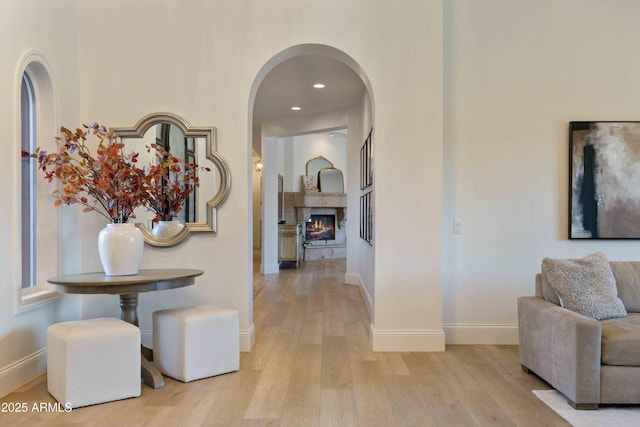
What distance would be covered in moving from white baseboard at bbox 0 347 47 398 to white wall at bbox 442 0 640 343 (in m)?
3.16

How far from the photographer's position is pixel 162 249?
11.4 feet

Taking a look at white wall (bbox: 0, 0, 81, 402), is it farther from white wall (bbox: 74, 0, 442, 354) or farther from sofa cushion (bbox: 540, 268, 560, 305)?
sofa cushion (bbox: 540, 268, 560, 305)

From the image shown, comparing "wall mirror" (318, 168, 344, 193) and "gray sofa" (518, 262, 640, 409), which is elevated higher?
"wall mirror" (318, 168, 344, 193)

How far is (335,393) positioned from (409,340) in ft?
3.50

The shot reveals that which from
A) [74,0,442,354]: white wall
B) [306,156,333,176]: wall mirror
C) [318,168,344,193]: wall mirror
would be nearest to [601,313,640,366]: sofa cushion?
[74,0,442,354]: white wall

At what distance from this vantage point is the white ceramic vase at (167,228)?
136 inches

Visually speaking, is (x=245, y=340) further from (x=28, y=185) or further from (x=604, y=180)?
(x=604, y=180)

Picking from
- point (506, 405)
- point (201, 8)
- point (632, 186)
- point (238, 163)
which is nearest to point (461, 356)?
point (506, 405)

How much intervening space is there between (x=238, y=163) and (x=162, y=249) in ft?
3.08

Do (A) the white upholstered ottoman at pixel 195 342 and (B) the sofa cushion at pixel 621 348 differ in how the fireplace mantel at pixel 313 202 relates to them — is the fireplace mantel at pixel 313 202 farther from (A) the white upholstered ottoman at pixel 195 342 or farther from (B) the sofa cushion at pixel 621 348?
(B) the sofa cushion at pixel 621 348

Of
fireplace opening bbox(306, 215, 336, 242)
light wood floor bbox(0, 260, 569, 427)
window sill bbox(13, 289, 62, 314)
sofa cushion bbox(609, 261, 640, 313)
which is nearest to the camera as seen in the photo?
light wood floor bbox(0, 260, 569, 427)

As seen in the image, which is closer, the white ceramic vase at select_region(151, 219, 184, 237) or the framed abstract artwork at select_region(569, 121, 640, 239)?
the white ceramic vase at select_region(151, 219, 184, 237)

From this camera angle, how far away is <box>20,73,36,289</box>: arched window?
3053 millimetres

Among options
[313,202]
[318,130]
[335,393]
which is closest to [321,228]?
[313,202]
